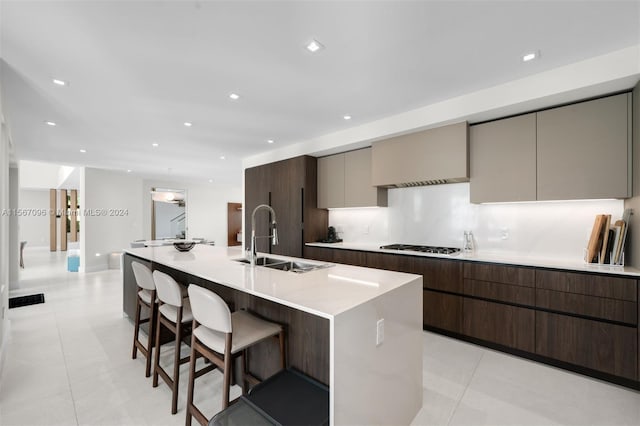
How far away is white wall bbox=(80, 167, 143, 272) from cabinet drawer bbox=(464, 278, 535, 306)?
26.4 feet

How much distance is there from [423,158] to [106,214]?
7.71m

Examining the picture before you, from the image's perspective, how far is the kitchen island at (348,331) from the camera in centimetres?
123

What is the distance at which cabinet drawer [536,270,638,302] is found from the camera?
2082 millimetres

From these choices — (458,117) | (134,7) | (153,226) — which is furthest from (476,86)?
(153,226)

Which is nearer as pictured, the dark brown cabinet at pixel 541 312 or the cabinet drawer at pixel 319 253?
the dark brown cabinet at pixel 541 312

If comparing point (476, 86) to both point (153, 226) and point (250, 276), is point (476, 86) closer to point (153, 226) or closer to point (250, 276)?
point (250, 276)

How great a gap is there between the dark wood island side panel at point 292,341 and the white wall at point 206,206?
26.3 feet

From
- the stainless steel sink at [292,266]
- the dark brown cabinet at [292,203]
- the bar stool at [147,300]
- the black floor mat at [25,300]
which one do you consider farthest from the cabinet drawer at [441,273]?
the black floor mat at [25,300]

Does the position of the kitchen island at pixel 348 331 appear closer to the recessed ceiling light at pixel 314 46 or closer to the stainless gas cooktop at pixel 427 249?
the stainless gas cooktop at pixel 427 249

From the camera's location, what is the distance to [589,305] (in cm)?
223

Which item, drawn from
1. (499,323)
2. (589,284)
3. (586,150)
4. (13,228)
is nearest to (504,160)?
(586,150)

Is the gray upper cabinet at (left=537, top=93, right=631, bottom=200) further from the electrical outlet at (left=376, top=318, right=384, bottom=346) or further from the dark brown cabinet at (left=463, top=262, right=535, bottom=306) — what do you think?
the electrical outlet at (left=376, top=318, right=384, bottom=346)

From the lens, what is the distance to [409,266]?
10.7ft

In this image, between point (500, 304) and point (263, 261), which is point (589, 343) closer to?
point (500, 304)
